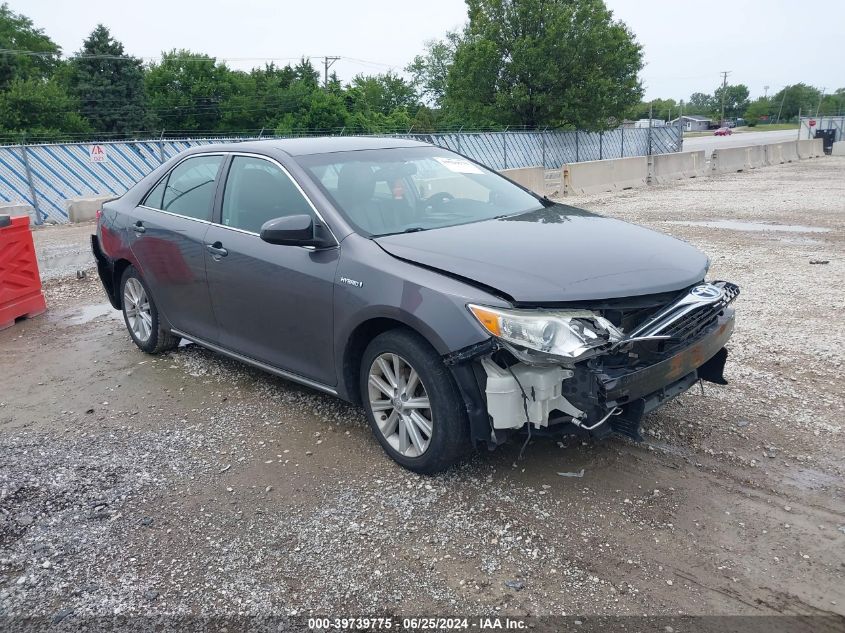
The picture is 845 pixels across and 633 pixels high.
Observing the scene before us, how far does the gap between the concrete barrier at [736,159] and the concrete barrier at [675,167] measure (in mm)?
724

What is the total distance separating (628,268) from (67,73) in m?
58.3

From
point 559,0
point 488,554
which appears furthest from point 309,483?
point 559,0

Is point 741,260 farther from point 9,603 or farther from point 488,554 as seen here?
point 9,603

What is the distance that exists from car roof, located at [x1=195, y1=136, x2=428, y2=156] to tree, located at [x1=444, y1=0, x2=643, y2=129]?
32.9 metres

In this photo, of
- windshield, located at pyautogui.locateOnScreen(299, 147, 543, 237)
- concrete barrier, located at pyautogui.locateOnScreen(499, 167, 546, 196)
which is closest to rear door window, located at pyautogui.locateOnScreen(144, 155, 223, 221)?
windshield, located at pyautogui.locateOnScreen(299, 147, 543, 237)

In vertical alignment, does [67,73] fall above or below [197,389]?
above

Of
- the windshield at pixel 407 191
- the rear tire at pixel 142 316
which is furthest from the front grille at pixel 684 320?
the rear tire at pixel 142 316

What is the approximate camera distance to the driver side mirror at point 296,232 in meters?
4.04

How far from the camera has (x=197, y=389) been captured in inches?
213

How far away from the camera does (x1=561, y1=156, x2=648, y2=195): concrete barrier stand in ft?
64.1

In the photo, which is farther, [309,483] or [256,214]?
[256,214]

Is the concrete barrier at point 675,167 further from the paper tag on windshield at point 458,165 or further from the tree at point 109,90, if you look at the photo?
the tree at point 109,90

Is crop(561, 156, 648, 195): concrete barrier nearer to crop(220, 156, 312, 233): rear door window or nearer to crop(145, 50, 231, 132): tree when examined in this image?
crop(220, 156, 312, 233): rear door window

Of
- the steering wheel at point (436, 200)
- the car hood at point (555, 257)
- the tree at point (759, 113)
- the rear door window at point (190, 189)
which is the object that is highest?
the tree at point (759, 113)
